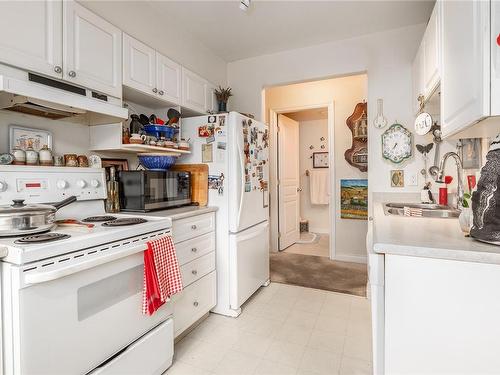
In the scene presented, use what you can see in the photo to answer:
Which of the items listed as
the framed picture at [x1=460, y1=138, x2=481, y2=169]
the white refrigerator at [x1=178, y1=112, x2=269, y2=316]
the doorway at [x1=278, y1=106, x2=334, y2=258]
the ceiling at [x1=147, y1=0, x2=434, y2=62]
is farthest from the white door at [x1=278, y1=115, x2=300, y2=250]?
the framed picture at [x1=460, y1=138, x2=481, y2=169]

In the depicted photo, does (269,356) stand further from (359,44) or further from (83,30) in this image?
(359,44)

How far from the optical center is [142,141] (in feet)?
6.41

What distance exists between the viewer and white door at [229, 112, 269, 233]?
7.47 feet

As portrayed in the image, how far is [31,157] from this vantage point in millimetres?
1544

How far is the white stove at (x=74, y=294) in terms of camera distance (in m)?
1.00

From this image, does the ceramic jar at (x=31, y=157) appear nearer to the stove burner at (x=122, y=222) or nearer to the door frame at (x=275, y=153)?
the stove burner at (x=122, y=222)

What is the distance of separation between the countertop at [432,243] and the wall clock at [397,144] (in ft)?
4.32

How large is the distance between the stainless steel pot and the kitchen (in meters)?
0.04

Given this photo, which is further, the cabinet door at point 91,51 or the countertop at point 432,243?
the cabinet door at point 91,51

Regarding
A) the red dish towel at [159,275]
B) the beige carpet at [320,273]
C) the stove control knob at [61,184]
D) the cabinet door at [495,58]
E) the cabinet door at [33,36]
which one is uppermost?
the cabinet door at [33,36]

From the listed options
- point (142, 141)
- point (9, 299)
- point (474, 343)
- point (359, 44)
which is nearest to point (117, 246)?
point (9, 299)

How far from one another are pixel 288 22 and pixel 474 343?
2.46 metres

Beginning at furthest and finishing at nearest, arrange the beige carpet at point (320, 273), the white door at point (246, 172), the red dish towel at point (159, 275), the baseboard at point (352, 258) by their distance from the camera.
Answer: the baseboard at point (352, 258) < the beige carpet at point (320, 273) < the white door at point (246, 172) < the red dish towel at point (159, 275)

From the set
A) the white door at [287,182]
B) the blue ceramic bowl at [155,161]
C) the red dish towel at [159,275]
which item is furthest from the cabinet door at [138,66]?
the white door at [287,182]
